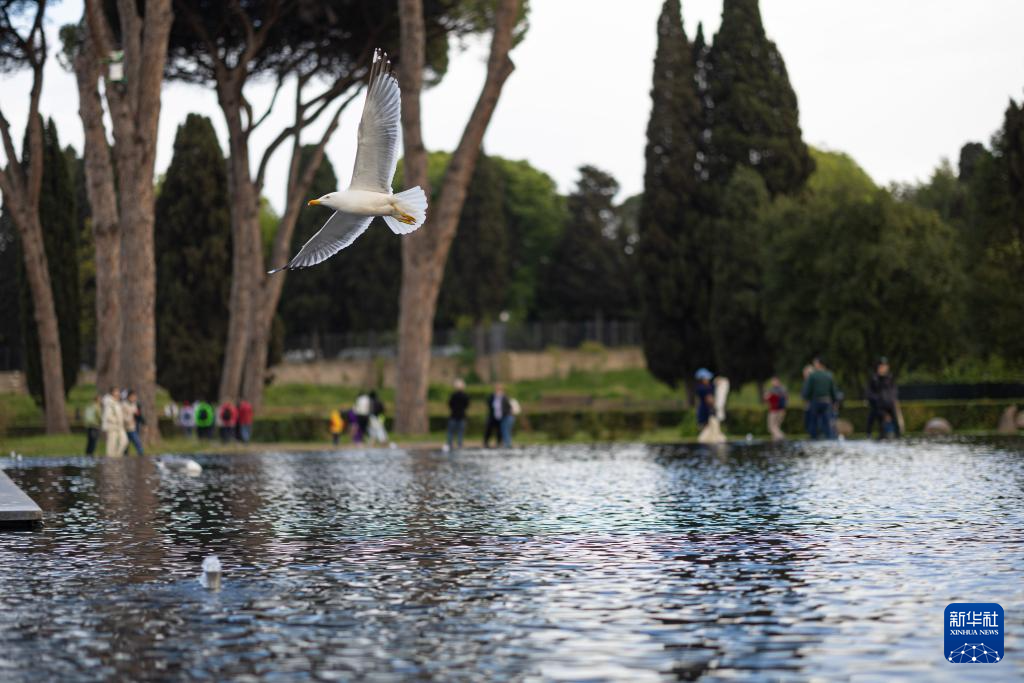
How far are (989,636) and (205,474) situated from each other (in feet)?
52.7

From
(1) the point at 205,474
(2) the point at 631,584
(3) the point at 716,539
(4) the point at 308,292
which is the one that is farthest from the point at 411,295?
(4) the point at 308,292

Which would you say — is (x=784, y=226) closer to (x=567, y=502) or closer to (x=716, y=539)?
(x=567, y=502)

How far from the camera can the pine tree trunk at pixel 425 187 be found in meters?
32.7

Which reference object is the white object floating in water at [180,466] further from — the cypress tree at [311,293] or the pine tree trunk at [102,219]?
the cypress tree at [311,293]

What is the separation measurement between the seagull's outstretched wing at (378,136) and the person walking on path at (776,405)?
21036 millimetres

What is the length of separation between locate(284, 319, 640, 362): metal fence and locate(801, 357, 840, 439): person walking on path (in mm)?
39711

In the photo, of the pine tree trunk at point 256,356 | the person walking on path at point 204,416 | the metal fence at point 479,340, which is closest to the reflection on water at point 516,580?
the person walking on path at point 204,416

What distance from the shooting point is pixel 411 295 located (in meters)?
33.0

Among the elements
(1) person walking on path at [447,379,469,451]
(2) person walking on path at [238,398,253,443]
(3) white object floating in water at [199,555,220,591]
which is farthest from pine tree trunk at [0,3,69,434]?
(3) white object floating in water at [199,555,220,591]

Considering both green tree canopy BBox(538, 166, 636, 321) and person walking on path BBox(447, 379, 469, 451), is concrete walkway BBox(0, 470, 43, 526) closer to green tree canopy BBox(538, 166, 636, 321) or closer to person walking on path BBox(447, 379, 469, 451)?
person walking on path BBox(447, 379, 469, 451)

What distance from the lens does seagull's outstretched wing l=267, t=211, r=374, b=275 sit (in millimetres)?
12750

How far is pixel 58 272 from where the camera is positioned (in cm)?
5097

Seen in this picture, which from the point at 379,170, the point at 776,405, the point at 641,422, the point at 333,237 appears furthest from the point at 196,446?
the point at 379,170
